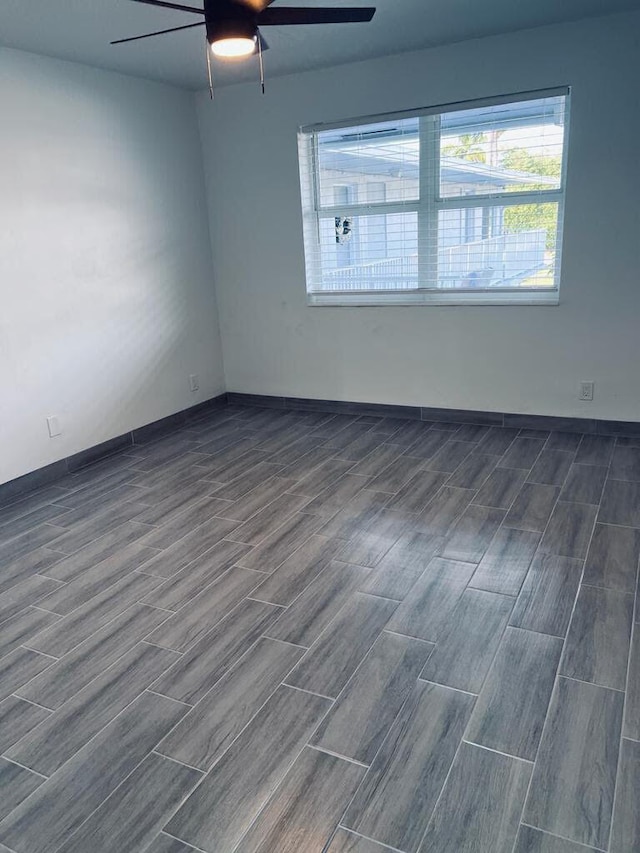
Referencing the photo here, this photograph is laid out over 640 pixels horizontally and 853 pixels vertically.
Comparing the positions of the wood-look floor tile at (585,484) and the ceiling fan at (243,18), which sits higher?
the ceiling fan at (243,18)

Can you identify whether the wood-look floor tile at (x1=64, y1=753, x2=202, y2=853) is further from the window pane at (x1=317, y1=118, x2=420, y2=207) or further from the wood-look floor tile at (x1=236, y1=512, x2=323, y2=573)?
the window pane at (x1=317, y1=118, x2=420, y2=207)

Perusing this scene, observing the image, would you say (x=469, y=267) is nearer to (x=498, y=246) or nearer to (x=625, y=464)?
(x=498, y=246)

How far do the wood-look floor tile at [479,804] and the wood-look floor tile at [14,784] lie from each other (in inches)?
41.4

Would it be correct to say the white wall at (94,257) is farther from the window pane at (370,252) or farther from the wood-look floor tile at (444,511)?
the wood-look floor tile at (444,511)

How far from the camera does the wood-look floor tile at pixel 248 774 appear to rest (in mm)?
1532

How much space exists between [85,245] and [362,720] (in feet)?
11.2

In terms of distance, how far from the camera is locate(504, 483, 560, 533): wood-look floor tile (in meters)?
2.99

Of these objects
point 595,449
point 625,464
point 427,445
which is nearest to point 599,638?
point 625,464

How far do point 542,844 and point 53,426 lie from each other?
3.45 m

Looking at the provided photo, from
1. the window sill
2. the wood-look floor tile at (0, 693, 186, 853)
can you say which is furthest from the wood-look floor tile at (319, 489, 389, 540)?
the window sill

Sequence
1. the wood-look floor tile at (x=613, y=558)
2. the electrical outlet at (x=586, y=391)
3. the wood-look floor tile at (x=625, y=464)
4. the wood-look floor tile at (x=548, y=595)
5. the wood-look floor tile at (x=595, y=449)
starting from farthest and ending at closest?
the electrical outlet at (x=586, y=391) → the wood-look floor tile at (x=595, y=449) → the wood-look floor tile at (x=625, y=464) → the wood-look floor tile at (x=613, y=558) → the wood-look floor tile at (x=548, y=595)

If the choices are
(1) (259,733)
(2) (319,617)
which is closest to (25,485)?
(2) (319,617)

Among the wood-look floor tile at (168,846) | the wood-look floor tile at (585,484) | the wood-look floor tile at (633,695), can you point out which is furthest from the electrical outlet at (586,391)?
the wood-look floor tile at (168,846)

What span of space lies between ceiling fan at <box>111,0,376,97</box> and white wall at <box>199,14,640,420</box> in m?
1.95
